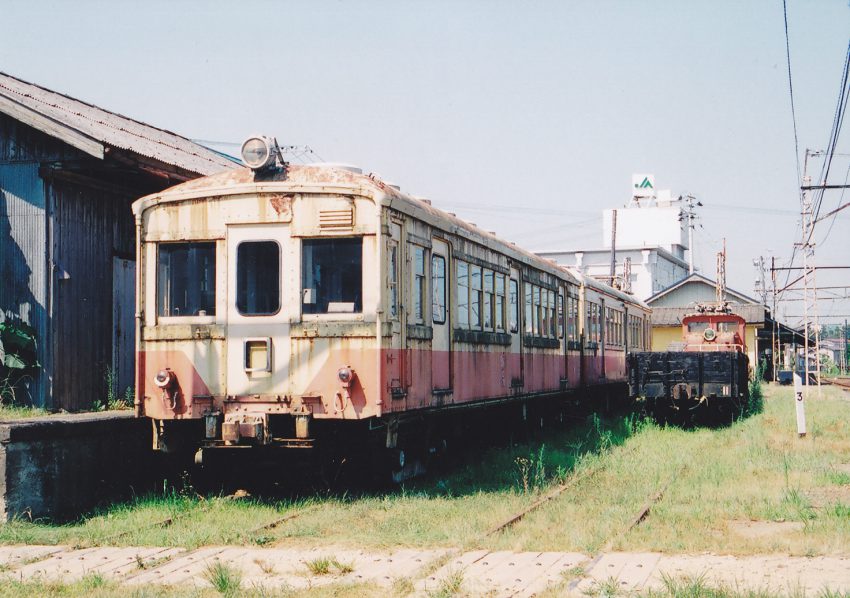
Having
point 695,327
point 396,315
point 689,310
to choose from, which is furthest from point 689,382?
point 689,310

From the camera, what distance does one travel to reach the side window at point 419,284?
1080 cm

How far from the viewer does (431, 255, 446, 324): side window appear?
11.3 meters

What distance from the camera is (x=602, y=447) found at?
1544 centimetres

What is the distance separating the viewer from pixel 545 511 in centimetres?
974

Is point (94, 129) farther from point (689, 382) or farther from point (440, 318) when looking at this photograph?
point (689, 382)

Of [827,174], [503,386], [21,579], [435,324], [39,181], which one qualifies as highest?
[827,174]

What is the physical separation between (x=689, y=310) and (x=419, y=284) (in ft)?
114

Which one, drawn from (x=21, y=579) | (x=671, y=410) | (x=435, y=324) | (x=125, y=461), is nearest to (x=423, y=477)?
(x=435, y=324)

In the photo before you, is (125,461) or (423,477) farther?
(423,477)

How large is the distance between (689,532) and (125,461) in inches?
249

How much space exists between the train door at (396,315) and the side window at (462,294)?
6.71ft

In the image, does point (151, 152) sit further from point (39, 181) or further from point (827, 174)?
point (827, 174)

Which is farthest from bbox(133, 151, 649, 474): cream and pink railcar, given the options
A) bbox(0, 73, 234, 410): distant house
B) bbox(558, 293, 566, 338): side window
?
bbox(558, 293, 566, 338): side window

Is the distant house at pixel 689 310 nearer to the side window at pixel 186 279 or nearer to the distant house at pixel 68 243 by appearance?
the distant house at pixel 68 243
